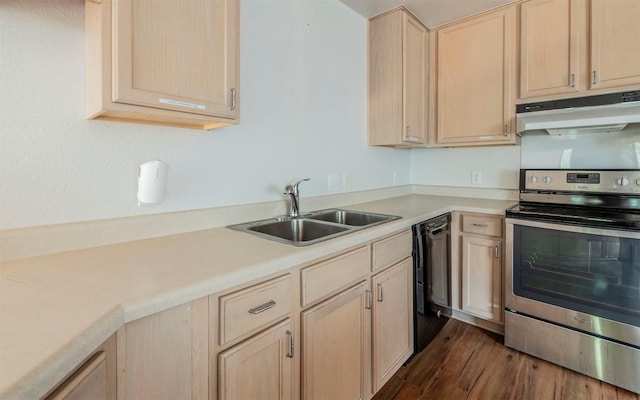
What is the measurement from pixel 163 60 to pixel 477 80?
7.29 feet

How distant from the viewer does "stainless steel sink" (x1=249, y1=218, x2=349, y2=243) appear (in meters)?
1.61

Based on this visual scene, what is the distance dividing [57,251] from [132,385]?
61 cm

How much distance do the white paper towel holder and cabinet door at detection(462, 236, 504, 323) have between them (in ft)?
6.65

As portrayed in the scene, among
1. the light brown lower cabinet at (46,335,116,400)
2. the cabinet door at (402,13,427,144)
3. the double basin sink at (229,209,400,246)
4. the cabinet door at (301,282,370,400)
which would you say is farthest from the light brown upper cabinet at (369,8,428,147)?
the light brown lower cabinet at (46,335,116,400)

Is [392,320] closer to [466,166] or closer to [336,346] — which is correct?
[336,346]

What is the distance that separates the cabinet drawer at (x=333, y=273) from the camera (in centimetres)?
114

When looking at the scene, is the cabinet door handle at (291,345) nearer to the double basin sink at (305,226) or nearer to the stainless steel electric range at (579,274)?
the double basin sink at (305,226)

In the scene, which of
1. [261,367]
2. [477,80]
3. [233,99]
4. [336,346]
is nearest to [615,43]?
[477,80]

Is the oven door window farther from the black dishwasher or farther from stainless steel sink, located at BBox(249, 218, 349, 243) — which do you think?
stainless steel sink, located at BBox(249, 218, 349, 243)

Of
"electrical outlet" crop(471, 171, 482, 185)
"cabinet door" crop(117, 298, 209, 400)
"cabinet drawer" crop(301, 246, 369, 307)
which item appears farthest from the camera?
"electrical outlet" crop(471, 171, 482, 185)

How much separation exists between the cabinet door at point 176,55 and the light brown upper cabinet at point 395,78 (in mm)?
1417

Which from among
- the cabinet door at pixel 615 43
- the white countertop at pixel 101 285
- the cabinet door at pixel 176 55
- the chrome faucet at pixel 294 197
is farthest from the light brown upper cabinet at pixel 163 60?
the cabinet door at pixel 615 43

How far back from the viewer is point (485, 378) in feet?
5.77

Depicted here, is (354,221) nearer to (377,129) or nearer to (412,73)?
(377,129)
